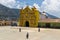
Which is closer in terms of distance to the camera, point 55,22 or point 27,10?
point 55,22

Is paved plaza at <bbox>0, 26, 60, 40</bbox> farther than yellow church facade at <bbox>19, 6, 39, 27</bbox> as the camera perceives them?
No

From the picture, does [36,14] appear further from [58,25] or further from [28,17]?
[58,25]

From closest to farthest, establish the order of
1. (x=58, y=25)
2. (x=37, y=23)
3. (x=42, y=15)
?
(x=58, y=25)
(x=37, y=23)
(x=42, y=15)

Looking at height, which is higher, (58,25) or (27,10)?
(27,10)

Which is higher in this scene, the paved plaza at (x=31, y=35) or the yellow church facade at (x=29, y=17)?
the yellow church facade at (x=29, y=17)

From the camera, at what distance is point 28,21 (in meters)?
69.4

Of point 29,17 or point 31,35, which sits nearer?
point 31,35

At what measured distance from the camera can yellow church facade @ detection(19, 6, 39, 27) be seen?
68562 mm

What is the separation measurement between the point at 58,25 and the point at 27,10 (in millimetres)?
13372

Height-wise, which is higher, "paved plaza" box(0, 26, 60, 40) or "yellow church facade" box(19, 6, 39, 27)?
"yellow church facade" box(19, 6, 39, 27)

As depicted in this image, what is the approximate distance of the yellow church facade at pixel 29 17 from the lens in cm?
6856

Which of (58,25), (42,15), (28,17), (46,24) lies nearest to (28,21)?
(28,17)

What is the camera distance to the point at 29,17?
227 feet

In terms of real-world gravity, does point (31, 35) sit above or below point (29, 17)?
below
